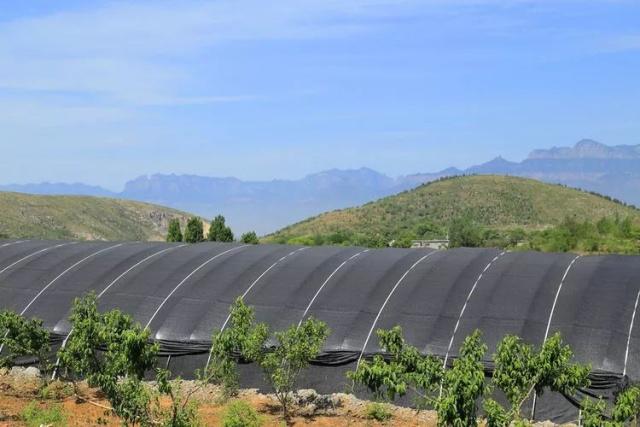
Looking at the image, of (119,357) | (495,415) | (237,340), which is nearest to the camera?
(495,415)

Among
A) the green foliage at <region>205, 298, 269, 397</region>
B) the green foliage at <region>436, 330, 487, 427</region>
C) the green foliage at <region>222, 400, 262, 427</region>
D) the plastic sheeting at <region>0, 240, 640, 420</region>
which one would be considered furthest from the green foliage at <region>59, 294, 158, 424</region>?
the green foliage at <region>436, 330, 487, 427</region>

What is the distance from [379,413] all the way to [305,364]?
313 cm

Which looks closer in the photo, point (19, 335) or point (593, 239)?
point (19, 335)

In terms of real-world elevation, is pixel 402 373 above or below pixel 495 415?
above

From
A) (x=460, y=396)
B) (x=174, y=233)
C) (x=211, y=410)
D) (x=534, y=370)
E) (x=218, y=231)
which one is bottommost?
(x=211, y=410)

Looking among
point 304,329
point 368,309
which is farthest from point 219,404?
point 368,309

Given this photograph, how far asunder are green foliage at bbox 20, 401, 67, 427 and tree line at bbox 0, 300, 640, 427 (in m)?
1.56

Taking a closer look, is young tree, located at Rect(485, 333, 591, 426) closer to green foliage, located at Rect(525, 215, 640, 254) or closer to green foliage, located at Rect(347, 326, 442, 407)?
green foliage, located at Rect(347, 326, 442, 407)

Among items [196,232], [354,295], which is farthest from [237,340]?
[196,232]

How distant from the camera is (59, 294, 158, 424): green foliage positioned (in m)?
18.3

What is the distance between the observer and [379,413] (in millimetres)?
23891

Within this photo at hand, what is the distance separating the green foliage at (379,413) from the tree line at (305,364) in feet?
0.13

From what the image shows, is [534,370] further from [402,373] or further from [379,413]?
[379,413]

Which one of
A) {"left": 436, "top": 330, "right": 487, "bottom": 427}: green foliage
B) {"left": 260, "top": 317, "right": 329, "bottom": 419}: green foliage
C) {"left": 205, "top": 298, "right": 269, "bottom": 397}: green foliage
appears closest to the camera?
{"left": 436, "top": 330, "right": 487, "bottom": 427}: green foliage
